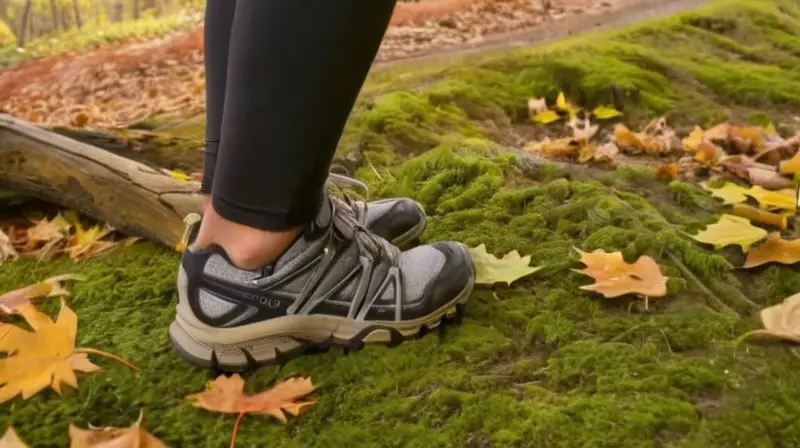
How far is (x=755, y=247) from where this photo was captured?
1.25 m

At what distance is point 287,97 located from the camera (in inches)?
32.0

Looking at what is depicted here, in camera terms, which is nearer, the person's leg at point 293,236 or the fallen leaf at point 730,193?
the person's leg at point 293,236

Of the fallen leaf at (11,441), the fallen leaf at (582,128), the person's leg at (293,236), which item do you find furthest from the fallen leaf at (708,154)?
the fallen leaf at (11,441)

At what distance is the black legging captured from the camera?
77cm

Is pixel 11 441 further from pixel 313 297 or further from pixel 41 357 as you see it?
pixel 313 297

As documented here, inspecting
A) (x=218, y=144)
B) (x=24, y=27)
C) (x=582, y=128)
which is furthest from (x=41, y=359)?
(x=24, y=27)

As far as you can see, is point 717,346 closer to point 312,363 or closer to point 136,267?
point 312,363

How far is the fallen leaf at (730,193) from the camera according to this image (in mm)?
1455

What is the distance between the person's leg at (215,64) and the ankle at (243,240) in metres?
0.12

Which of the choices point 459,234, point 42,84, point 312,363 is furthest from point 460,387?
point 42,84

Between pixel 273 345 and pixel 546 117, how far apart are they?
4.54 feet

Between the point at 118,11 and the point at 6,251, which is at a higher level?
the point at 6,251

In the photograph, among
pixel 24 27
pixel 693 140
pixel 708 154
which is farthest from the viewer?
pixel 24 27

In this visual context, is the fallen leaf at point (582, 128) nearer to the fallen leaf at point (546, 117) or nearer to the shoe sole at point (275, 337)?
the fallen leaf at point (546, 117)
